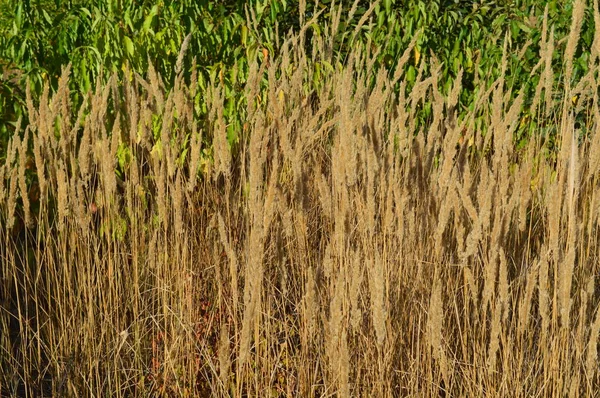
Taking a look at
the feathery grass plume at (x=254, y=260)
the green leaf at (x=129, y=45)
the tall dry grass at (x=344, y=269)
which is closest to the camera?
the feathery grass plume at (x=254, y=260)

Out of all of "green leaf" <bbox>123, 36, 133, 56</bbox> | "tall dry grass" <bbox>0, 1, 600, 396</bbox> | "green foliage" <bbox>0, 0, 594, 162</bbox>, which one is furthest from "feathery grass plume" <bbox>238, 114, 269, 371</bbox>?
"green leaf" <bbox>123, 36, 133, 56</bbox>

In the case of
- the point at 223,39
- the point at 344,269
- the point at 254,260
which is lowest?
the point at 344,269

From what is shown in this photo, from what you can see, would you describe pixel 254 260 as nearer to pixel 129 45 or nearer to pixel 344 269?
pixel 344 269

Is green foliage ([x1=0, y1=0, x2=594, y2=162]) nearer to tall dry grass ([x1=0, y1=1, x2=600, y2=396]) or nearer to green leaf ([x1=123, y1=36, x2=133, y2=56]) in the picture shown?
green leaf ([x1=123, y1=36, x2=133, y2=56])

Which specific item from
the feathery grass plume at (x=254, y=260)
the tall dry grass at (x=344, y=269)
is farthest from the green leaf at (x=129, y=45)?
the feathery grass plume at (x=254, y=260)

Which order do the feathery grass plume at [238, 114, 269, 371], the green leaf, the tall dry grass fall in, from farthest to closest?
the green leaf
the tall dry grass
the feathery grass plume at [238, 114, 269, 371]

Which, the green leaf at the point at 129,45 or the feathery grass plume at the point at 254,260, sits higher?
the green leaf at the point at 129,45

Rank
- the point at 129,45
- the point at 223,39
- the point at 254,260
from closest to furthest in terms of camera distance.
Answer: the point at 254,260 → the point at 129,45 → the point at 223,39

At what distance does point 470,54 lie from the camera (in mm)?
3684

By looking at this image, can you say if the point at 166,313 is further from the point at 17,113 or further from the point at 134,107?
the point at 17,113

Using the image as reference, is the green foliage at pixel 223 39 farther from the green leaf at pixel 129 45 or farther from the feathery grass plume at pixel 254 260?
the feathery grass plume at pixel 254 260

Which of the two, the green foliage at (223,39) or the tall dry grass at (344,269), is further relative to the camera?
the green foliage at (223,39)

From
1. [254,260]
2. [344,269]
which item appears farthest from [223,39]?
[254,260]

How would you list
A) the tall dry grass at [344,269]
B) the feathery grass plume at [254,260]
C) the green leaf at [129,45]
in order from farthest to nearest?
the green leaf at [129,45]
the tall dry grass at [344,269]
the feathery grass plume at [254,260]
